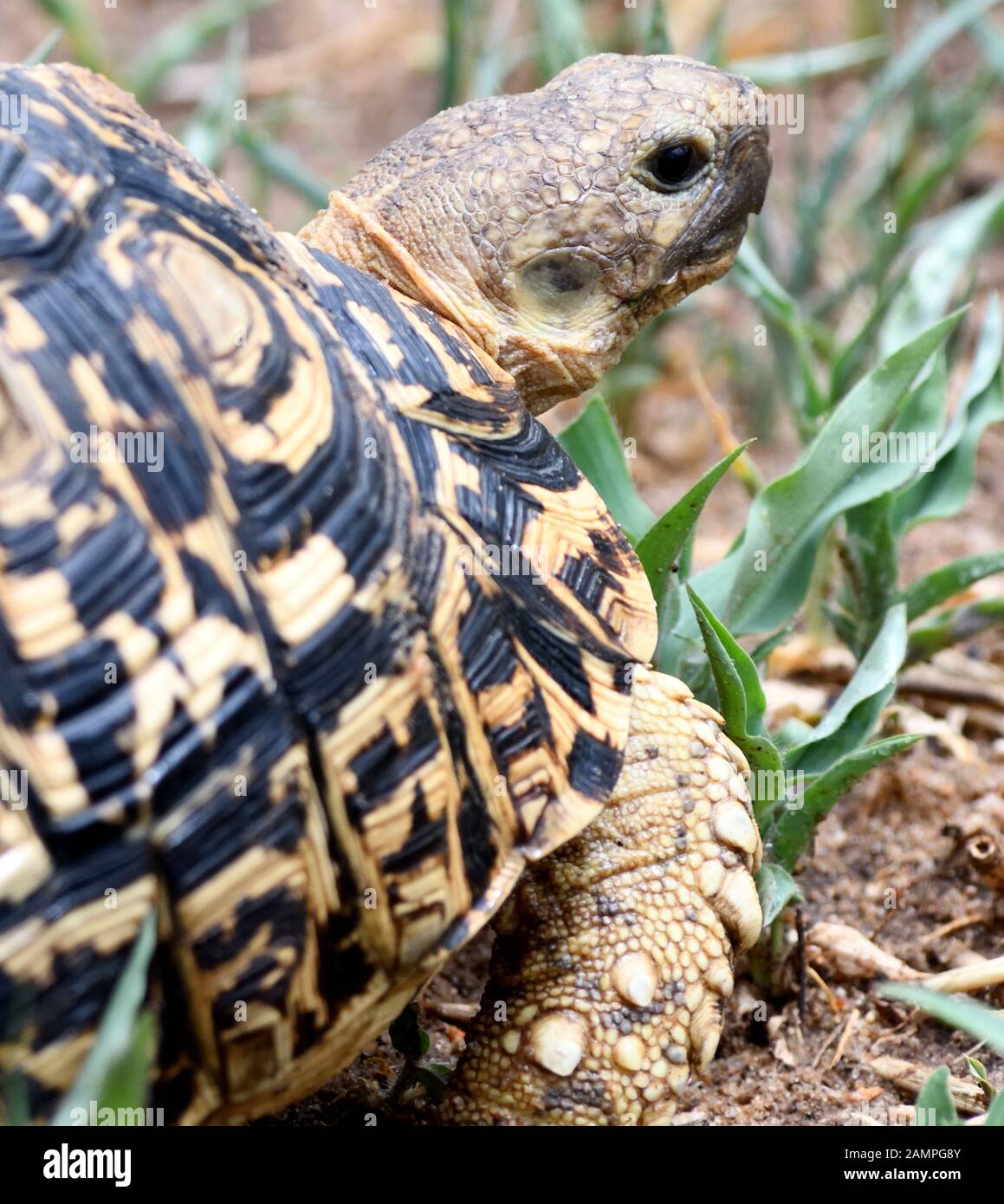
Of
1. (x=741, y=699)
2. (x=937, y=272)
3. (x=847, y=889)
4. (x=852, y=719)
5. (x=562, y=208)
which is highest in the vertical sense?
(x=562, y=208)

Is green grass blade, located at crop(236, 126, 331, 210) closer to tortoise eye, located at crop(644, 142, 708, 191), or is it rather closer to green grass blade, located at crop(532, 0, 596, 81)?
green grass blade, located at crop(532, 0, 596, 81)

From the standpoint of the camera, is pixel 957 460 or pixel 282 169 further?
pixel 282 169

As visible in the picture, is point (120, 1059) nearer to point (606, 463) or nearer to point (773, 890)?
point (773, 890)

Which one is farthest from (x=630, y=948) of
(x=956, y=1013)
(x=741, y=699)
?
(x=956, y=1013)

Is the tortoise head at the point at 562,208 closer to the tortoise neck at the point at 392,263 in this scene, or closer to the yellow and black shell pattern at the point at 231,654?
the tortoise neck at the point at 392,263

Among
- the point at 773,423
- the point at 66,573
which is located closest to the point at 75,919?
the point at 66,573

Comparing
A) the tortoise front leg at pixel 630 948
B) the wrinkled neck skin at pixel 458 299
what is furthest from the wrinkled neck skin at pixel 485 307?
the tortoise front leg at pixel 630 948

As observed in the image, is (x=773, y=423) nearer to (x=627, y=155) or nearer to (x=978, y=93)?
(x=978, y=93)
